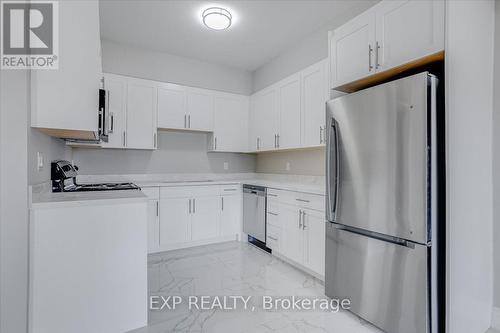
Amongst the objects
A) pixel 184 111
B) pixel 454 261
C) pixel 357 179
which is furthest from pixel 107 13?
pixel 454 261

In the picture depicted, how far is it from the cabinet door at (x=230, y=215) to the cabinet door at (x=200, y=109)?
116 cm

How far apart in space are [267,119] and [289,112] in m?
0.58

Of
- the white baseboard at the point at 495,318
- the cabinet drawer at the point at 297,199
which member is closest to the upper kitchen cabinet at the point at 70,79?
the cabinet drawer at the point at 297,199

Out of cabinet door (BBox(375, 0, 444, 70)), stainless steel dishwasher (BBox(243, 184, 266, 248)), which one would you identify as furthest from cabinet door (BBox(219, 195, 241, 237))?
cabinet door (BBox(375, 0, 444, 70))

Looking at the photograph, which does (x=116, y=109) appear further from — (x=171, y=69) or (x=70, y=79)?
(x=70, y=79)

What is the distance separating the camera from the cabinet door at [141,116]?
360cm

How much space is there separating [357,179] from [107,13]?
3.21 metres

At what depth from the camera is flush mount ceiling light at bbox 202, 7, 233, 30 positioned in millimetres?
2846

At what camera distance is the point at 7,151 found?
1.42 meters

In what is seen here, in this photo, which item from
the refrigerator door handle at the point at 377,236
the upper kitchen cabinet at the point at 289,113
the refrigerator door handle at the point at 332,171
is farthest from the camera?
the upper kitchen cabinet at the point at 289,113

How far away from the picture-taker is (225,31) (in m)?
3.36

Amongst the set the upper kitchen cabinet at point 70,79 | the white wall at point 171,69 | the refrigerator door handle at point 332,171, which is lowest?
the refrigerator door handle at point 332,171

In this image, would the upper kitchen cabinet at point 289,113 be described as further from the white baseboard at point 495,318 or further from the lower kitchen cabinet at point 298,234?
the white baseboard at point 495,318

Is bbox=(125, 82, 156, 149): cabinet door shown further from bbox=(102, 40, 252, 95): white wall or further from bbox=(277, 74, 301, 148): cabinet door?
bbox=(277, 74, 301, 148): cabinet door
